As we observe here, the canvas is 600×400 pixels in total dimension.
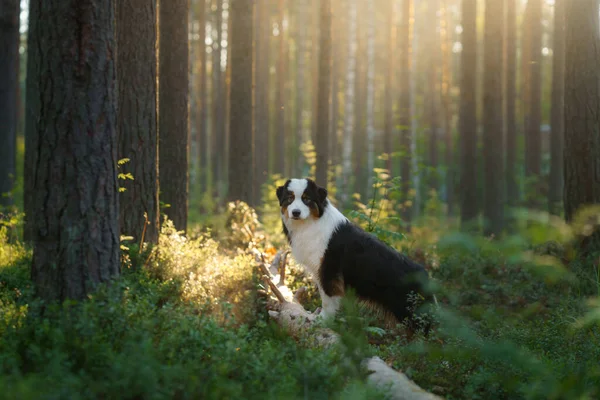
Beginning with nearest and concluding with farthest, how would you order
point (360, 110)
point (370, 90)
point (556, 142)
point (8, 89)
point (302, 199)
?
point (302, 199) < point (8, 89) < point (556, 142) < point (360, 110) < point (370, 90)

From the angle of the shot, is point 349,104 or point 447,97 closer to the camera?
point 349,104

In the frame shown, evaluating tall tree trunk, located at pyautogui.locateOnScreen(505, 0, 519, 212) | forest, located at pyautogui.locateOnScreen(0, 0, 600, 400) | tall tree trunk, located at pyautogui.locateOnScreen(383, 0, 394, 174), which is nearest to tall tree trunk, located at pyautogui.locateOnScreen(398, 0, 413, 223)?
forest, located at pyautogui.locateOnScreen(0, 0, 600, 400)

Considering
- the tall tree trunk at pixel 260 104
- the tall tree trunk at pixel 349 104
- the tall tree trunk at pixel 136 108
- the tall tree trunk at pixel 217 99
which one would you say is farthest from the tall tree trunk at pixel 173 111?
the tall tree trunk at pixel 217 99

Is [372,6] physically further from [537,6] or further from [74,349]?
[74,349]

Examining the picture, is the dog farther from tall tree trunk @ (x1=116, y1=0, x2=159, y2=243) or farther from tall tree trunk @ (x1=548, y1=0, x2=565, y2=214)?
tall tree trunk @ (x1=548, y1=0, x2=565, y2=214)

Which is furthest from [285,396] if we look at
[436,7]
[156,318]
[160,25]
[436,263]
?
[436,7]

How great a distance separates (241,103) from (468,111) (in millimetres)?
7164

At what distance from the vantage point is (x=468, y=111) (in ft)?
56.3

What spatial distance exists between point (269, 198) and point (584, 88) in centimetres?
982

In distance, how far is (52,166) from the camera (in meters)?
5.19

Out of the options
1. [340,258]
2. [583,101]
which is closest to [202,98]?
[583,101]

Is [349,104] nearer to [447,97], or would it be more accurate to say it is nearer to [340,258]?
[447,97]

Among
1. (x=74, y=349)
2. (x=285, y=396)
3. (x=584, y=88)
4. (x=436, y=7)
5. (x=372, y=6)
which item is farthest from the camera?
(x=372, y=6)

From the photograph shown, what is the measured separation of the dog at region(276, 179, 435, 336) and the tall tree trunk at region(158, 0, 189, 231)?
10.1ft
